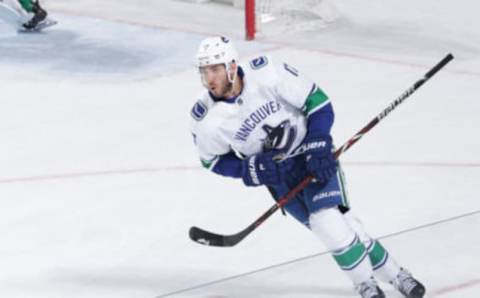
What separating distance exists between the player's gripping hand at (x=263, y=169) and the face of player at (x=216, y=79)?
0.24 m

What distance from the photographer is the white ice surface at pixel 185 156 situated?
5.20 m

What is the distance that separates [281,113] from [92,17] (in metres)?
5.23

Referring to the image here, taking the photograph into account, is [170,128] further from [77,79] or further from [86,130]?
[77,79]

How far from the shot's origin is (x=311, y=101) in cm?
452

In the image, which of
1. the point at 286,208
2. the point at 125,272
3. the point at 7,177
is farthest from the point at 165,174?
the point at 286,208

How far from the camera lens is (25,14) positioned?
30.1 ft

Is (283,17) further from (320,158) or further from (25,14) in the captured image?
(320,158)

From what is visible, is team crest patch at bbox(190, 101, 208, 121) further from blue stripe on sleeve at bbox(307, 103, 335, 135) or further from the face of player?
blue stripe on sleeve at bbox(307, 103, 335, 135)

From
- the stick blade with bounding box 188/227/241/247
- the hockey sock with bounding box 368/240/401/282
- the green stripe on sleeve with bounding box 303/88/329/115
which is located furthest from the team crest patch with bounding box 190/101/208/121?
the hockey sock with bounding box 368/240/401/282

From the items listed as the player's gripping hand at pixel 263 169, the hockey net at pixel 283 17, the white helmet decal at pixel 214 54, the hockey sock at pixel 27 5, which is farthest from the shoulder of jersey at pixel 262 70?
the hockey sock at pixel 27 5

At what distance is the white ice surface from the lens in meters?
5.20

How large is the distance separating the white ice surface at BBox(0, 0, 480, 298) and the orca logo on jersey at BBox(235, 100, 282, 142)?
69cm

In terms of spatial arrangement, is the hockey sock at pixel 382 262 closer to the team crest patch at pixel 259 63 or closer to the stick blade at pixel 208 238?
the stick blade at pixel 208 238

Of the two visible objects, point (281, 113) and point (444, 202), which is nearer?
point (281, 113)
